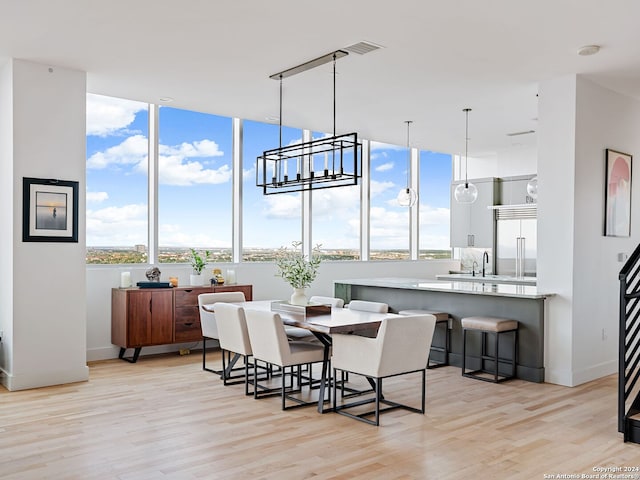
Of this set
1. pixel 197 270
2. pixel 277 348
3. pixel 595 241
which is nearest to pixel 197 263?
pixel 197 270

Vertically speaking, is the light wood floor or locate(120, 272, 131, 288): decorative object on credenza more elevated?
locate(120, 272, 131, 288): decorative object on credenza

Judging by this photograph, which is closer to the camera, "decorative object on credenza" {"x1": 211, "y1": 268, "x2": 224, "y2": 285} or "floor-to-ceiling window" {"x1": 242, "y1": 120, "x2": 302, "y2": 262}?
"decorative object on credenza" {"x1": 211, "y1": 268, "x2": 224, "y2": 285}

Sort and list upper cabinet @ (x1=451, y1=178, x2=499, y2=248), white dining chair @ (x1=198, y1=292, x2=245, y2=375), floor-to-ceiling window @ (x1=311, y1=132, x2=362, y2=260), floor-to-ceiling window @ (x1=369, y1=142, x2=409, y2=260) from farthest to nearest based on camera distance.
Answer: floor-to-ceiling window @ (x1=369, y1=142, x2=409, y2=260), upper cabinet @ (x1=451, y1=178, x2=499, y2=248), floor-to-ceiling window @ (x1=311, y1=132, x2=362, y2=260), white dining chair @ (x1=198, y1=292, x2=245, y2=375)

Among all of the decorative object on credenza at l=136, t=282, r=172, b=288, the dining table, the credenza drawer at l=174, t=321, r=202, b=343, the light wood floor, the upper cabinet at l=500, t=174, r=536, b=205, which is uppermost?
the upper cabinet at l=500, t=174, r=536, b=205

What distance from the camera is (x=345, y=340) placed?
4.20 m

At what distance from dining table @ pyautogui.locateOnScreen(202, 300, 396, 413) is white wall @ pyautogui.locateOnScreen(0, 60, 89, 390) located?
1914mm

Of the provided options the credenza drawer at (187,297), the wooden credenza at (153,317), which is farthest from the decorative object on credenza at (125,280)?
the credenza drawer at (187,297)

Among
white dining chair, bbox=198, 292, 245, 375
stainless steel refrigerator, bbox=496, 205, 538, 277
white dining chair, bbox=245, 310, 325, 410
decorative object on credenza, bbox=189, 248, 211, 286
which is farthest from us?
stainless steel refrigerator, bbox=496, 205, 538, 277

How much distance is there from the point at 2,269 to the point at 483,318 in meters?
4.51

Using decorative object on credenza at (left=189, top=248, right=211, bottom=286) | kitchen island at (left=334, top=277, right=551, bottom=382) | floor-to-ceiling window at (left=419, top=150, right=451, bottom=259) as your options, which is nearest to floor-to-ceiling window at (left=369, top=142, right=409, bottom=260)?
floor-to-ceiling window at (left=419, top=150, right=451, bottom=259)

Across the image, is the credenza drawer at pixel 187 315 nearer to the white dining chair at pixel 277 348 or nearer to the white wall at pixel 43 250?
the white wall at pixel 43 250

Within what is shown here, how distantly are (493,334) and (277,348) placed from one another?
244cm

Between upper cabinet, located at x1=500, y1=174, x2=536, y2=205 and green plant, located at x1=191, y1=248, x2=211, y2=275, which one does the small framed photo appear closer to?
green plant, located at x1=191, y1=248, x2=211, y2=275

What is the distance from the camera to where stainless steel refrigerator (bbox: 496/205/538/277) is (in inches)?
345
